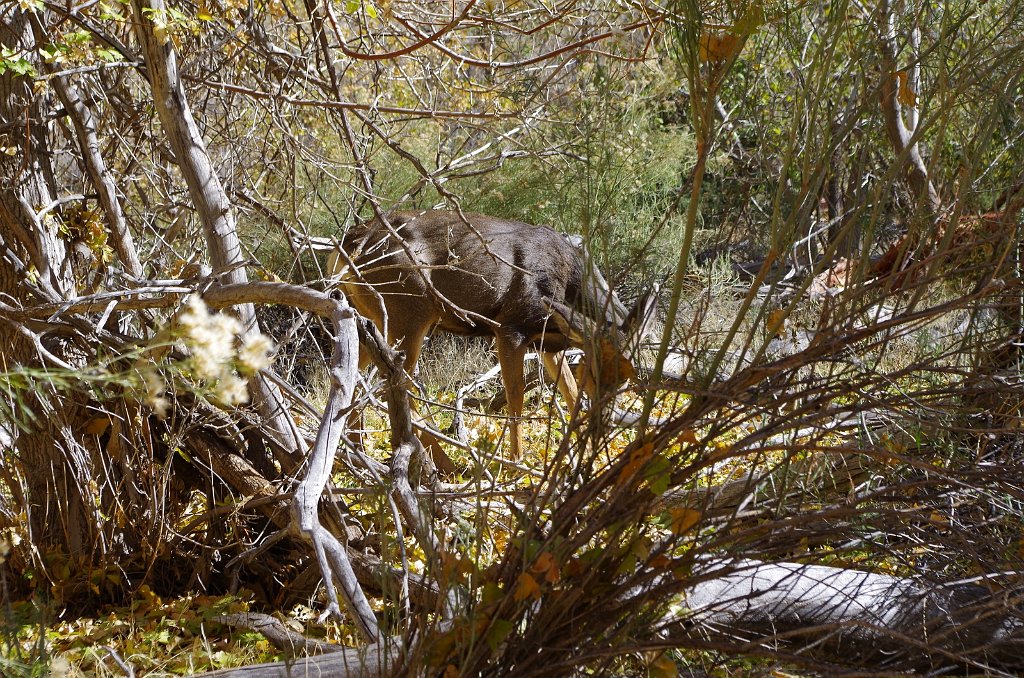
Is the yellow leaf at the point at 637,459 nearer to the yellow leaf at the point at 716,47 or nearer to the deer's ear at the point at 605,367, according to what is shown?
the deer's ear at the point at 605,367

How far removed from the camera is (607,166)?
2570mm

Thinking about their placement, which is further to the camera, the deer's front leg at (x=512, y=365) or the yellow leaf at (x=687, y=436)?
the deer's front leg at (x=512, y=365)

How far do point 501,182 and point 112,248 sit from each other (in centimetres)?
569

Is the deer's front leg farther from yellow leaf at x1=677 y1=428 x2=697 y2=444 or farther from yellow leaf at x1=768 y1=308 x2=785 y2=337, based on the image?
yellow leaf at x1=677 y1=428 x2=697 y2=444

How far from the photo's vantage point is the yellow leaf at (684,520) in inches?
91.7

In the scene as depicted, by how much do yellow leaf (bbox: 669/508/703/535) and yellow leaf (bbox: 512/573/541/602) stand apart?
15.1 inches

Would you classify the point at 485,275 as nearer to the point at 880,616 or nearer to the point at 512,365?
the point at 512,365

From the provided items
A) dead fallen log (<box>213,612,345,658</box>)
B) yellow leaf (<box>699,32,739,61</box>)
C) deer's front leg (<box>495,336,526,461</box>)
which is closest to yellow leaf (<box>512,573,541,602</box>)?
yellow leaf (<box>699,32,739,61</box>)

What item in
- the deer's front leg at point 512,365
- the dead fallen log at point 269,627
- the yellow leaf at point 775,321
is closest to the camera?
the yellow leaf at point 775,321

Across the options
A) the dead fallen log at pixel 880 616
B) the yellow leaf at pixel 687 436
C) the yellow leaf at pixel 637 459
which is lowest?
the dead fallen log at pixel 880 616

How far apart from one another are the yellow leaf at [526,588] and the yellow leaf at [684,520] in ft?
1.26

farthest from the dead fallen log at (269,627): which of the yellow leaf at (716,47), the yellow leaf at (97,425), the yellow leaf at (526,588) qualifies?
the yellow leaf at (716,47)

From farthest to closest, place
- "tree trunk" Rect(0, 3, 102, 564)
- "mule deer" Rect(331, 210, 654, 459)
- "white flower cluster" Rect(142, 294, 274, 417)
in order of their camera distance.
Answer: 1. "mule deer" Rect(331, 210, 654, 459)
2. "tree trunk" Rect(0, 3, 102, 564)
3. "white flower cluster" Rect(142, 294, 274, 417)

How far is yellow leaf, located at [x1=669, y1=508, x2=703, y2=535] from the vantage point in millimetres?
2328
